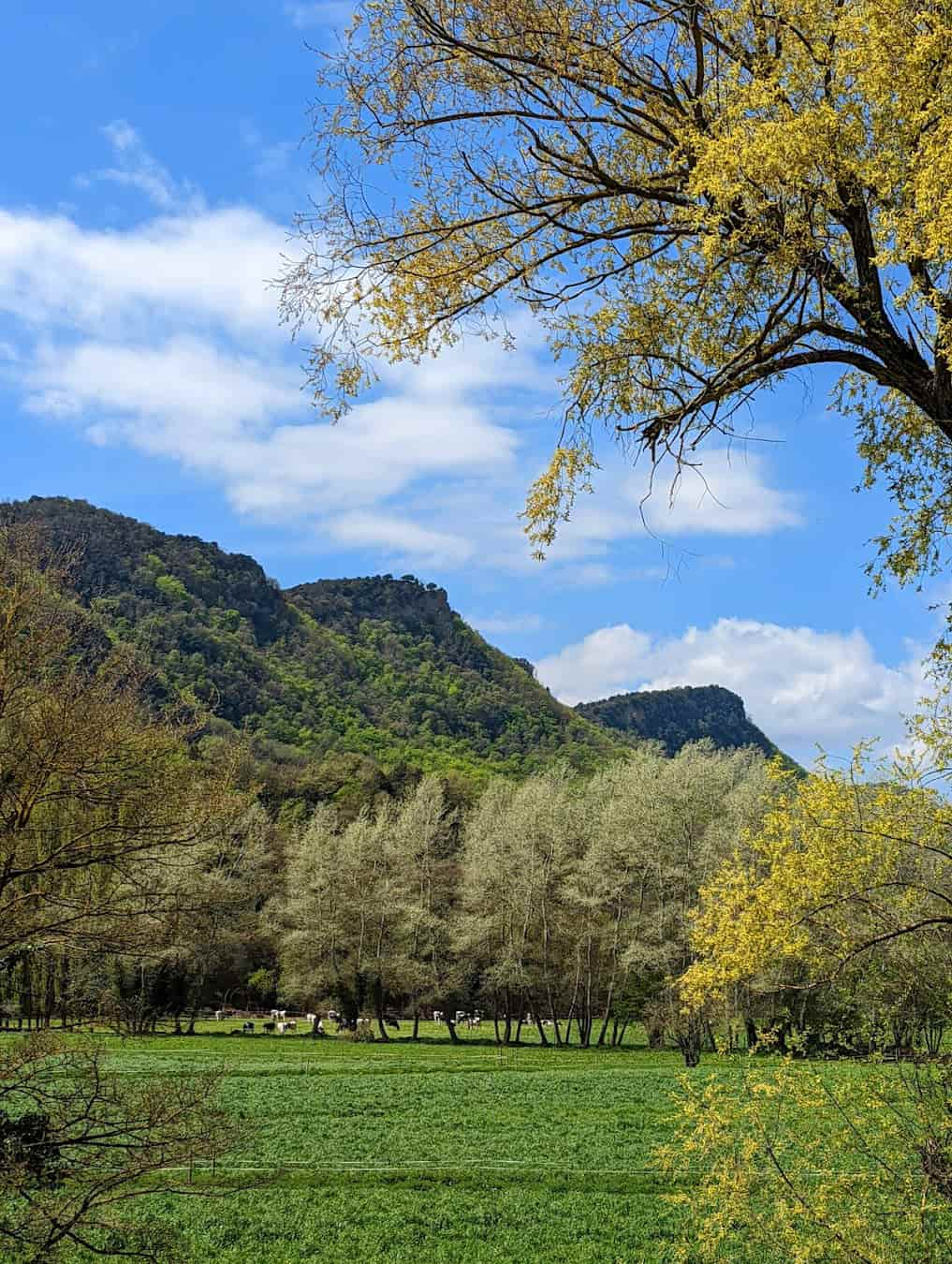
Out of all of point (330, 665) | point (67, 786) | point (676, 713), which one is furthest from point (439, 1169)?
point (676, 713)

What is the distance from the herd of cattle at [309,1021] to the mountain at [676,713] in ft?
362

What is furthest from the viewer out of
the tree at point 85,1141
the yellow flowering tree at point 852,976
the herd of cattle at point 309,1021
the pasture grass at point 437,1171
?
the herd of cattle at point 309,1021

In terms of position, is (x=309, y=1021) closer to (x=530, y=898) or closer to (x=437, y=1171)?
(x=530, y=898)

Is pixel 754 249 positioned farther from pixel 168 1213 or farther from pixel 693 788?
pixel 693 788

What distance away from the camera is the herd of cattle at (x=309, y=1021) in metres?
42.7

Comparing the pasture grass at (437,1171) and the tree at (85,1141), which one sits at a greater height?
the tree at (85,1141)

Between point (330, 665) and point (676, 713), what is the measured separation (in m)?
74.3

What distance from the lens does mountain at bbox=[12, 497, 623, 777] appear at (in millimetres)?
92500

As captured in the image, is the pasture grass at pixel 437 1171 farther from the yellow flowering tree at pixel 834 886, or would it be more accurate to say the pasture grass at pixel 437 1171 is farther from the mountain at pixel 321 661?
the mountain at pixel 321 661

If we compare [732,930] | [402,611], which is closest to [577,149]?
[732,930]

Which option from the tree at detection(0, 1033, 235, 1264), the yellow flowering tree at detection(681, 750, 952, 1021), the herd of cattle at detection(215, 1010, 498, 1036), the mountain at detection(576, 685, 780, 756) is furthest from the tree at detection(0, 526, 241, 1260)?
the mountain at detection(576, 685, 780, 756)

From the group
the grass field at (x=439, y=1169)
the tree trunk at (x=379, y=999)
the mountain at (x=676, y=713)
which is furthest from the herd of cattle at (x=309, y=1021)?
the mountain at (x=676, y=713)

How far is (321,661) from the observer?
118m

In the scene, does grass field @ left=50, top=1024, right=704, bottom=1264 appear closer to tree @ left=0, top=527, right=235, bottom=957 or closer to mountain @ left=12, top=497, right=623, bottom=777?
tree @ left=0, top=527, right=235, bottom=957
